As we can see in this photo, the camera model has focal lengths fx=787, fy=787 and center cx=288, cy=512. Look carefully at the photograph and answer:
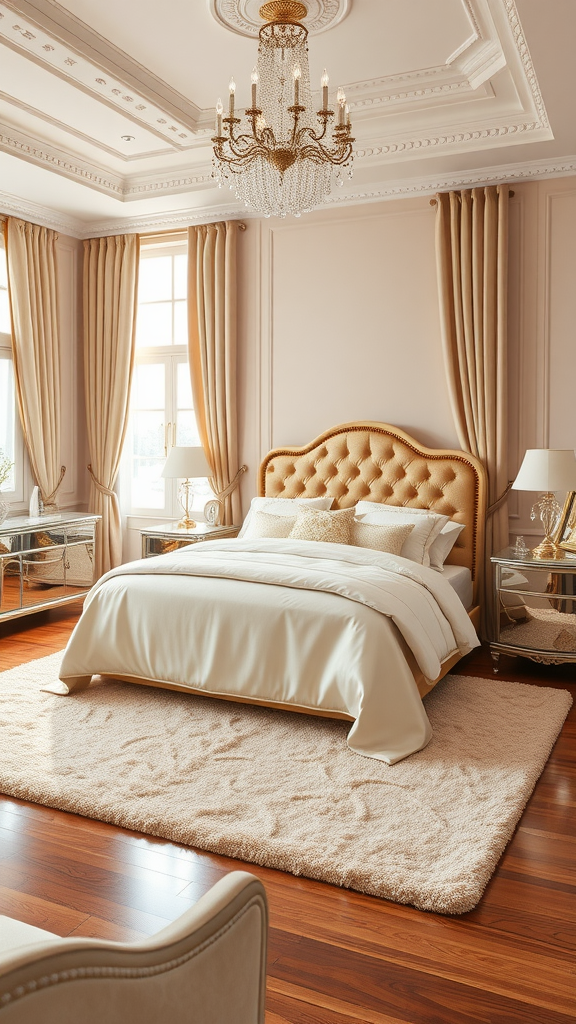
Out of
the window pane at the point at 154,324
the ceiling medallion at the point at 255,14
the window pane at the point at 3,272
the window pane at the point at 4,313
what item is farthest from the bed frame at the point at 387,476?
the ceiling medallion at the point at 255,14

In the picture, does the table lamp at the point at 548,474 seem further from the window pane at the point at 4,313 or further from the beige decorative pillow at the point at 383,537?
the window pane at the point at 4,313

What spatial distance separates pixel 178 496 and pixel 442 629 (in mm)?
2998

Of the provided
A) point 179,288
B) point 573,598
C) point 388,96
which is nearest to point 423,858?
point 573,598

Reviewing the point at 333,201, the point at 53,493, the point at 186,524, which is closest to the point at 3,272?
the point at 53,493

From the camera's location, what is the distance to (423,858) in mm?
2377

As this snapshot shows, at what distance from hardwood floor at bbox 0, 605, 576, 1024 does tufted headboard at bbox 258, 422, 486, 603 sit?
2357mm

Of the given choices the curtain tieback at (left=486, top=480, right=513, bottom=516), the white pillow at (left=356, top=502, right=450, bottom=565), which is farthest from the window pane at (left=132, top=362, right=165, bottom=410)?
the curtain tieback at (left=486, top=480, right=513, bottom=516)

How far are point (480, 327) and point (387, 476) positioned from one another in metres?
1.10

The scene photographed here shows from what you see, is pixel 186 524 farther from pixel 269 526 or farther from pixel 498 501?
pixel 498 501

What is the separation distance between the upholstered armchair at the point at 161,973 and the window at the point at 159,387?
206 inches

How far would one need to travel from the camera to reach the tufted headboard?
494 cm

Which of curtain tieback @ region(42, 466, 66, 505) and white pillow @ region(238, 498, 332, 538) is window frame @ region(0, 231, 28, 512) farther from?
white pillow @ region(238, 498, 332, 538)

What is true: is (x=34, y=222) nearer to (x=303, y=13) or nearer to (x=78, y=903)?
(x=303, y=13)

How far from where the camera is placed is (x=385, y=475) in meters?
5.21
